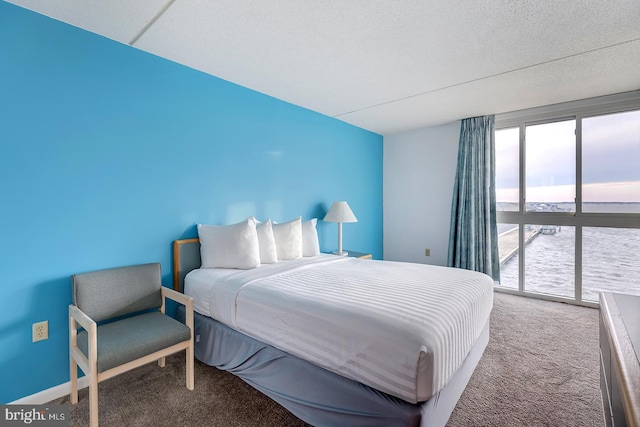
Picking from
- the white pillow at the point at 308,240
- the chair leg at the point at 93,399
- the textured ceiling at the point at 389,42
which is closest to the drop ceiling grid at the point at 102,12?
the textured ceiling at the point at 389,42

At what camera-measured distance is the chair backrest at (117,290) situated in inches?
75.2

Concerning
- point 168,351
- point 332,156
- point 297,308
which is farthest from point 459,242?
point 168,351

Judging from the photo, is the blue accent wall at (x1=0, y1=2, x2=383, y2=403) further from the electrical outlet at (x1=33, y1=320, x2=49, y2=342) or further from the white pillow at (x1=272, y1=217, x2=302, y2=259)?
the white pillow at (x1=272, y1=217, x2=302, y2=259)

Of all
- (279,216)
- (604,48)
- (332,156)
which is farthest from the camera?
(332,156)

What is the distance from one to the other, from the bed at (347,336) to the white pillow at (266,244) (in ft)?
1.06

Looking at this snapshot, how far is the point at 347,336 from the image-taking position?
4.86ft

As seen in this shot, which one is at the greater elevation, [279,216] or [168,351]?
[279,216]

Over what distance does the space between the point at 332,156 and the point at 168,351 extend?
3.07m

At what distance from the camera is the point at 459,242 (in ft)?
13.8

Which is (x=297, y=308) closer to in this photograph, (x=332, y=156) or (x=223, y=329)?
(x=223, y=329)

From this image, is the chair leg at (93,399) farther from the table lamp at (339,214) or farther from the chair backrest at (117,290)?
the table lamp at (339,214)

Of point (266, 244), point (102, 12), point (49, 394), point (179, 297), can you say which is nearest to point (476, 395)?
point (266, 244)

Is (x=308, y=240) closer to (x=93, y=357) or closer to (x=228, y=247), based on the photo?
(x=228, y=247)

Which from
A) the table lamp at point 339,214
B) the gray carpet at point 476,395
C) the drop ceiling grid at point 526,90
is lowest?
the gray carpet at point 476,395
